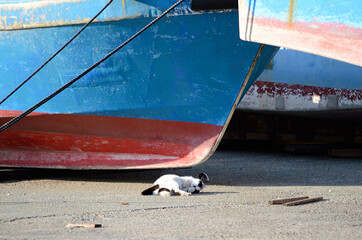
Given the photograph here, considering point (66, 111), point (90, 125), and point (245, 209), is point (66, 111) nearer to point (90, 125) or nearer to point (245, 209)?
point (90, 125)

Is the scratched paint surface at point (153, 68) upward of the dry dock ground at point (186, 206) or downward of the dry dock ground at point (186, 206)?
upward

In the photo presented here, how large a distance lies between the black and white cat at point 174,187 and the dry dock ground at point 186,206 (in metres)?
0.12

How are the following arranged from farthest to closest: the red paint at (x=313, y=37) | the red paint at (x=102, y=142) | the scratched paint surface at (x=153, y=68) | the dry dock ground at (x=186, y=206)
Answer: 1. the red paint at (x=102, y=142)
2. the scratched paint surface at (x=153, y=68)
3. the red paint at (x=313, y=37)
4. the dry dock ground at (x=186, y=206)

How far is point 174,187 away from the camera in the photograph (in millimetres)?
4445

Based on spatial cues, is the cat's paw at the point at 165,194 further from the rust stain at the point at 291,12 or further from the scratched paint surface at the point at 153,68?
the rust stain at the point at 291,12

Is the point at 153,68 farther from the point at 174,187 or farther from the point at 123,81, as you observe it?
the point at 174,187

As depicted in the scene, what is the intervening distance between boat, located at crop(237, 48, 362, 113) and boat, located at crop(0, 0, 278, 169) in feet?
7.65

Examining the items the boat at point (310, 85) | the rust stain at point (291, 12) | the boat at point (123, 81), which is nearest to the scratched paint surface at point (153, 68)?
the boat at point (123, 81)

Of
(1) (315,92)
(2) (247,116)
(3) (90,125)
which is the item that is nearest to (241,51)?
(3) (90,125)

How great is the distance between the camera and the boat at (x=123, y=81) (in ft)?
16.7

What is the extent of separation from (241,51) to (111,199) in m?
1.90

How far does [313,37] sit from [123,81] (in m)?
2.14

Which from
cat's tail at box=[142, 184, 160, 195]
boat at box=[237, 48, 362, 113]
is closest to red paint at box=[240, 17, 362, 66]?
cat's tail at box=[142, 184, 160, 195]

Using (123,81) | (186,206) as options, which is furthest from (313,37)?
(123,81)
